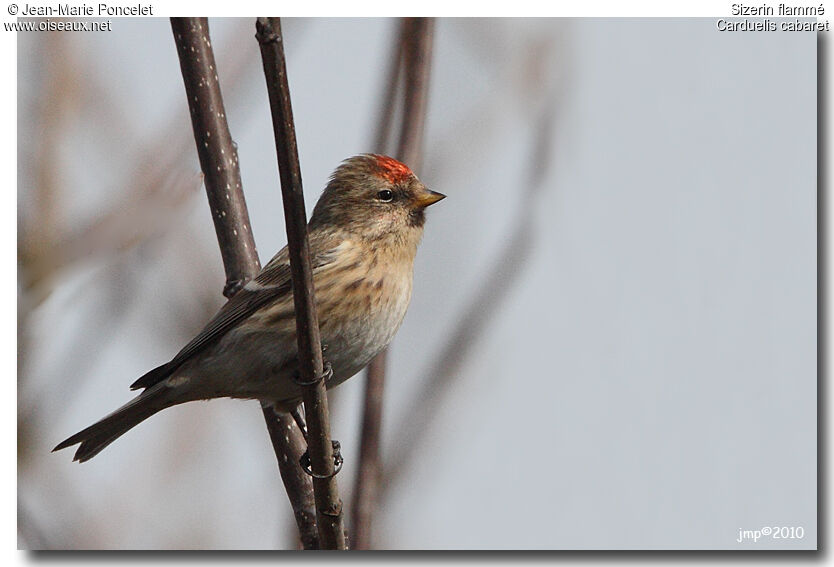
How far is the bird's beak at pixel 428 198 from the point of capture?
3912 millimetres

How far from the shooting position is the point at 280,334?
3598 mm

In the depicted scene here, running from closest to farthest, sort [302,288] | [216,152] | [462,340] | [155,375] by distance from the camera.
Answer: [302,288]
[462,340]
[216,152]
[155,375]

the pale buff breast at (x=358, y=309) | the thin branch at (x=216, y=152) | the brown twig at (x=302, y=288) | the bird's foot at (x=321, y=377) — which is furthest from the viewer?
the pale buff breast at (x=358, y=309)

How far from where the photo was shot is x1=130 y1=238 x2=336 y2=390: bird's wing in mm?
3648

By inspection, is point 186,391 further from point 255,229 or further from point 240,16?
point 240,16

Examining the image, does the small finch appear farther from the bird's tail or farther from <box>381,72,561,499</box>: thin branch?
<box>381,72,561,499</box>: thin branch

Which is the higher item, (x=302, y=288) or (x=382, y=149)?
(x=382, y=149)

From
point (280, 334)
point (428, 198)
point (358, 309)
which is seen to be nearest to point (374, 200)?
point (428, 198)

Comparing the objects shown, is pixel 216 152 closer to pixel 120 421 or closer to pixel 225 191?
pixel 225 191

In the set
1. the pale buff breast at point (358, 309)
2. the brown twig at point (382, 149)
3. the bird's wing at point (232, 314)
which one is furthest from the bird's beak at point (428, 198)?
the brown twig at point (382, 149)

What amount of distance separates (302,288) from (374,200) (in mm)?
1354

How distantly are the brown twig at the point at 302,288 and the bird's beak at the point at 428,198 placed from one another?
3.82 ft

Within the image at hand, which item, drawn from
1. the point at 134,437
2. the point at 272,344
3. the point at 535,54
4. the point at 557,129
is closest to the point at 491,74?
the point at 535,54

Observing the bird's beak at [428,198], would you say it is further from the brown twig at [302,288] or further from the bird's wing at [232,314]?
the brown twig at [302,288]
